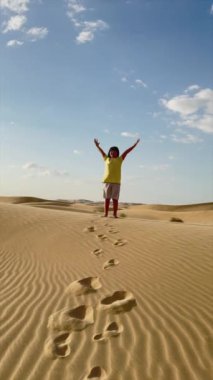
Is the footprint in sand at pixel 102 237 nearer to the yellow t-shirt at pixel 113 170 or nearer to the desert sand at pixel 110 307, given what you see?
the desert sand at pixel 110 307

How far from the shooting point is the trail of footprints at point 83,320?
3292 mm

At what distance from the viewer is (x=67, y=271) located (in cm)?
584

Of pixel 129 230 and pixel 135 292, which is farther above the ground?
pixel 129 230

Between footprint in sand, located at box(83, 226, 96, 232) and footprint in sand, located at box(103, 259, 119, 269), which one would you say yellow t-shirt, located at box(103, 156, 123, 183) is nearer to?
footprint in sand, located at box(83, 226, 96, 232)

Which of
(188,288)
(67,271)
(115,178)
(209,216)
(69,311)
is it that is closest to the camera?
(69,311)

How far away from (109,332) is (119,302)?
2.36 feet

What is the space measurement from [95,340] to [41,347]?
0.52 metres

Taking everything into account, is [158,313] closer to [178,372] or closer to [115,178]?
[178,372]

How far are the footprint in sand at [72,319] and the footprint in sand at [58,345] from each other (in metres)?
0.12

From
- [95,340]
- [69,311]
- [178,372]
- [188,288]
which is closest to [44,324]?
[69,311]

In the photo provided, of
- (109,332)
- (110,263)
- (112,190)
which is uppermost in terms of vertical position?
(112,190)

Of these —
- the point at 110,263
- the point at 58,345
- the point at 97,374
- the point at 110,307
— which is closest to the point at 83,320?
the point at 110,307

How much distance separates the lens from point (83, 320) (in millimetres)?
3904

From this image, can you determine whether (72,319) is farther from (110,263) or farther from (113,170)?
(113,170)
